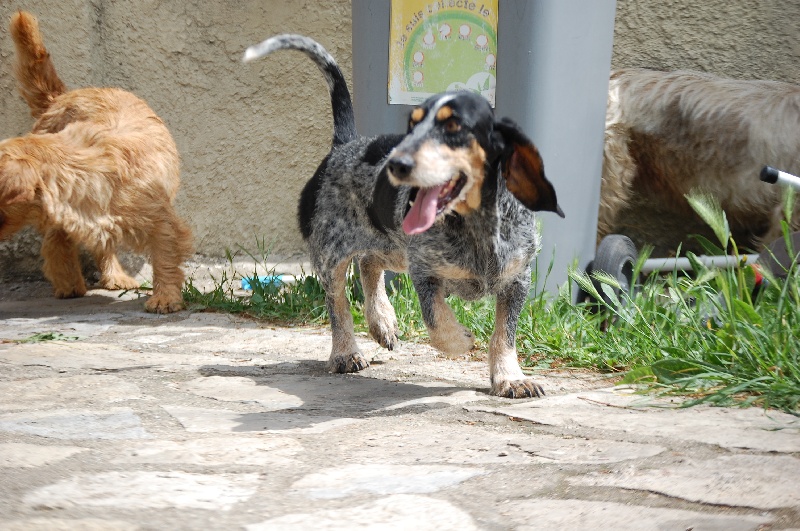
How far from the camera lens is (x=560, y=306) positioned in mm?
4430

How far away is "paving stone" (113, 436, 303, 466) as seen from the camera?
2410 millimetres

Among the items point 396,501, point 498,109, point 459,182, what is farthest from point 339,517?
point 498,109

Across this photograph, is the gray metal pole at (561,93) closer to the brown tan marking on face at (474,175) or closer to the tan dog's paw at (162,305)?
the brown tan marking on face at (474,175)

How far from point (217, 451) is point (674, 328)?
196 centimetres

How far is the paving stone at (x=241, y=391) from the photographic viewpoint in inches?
129

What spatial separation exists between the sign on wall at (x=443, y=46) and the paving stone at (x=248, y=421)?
7.34ft

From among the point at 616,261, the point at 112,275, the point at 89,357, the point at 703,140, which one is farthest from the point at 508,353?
the point at 112,275

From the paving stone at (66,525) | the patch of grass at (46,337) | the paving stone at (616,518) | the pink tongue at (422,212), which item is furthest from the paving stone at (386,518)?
the patch of grass at (46,337)

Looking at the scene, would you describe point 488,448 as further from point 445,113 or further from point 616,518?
point 445,113

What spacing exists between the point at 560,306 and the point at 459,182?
1485 mm

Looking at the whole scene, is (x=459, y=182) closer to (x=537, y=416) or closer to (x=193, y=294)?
(x=537, y=416)

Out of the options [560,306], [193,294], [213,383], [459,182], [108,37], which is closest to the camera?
[459,182]

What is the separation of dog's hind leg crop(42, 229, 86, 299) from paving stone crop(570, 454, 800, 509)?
14.8ft

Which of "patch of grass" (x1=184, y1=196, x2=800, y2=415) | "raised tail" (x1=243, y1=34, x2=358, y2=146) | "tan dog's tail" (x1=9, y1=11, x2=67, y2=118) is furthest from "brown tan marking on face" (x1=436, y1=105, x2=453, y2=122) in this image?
"tan dog's tail" (x1=9, y1=11, x2=67, y2=118)
